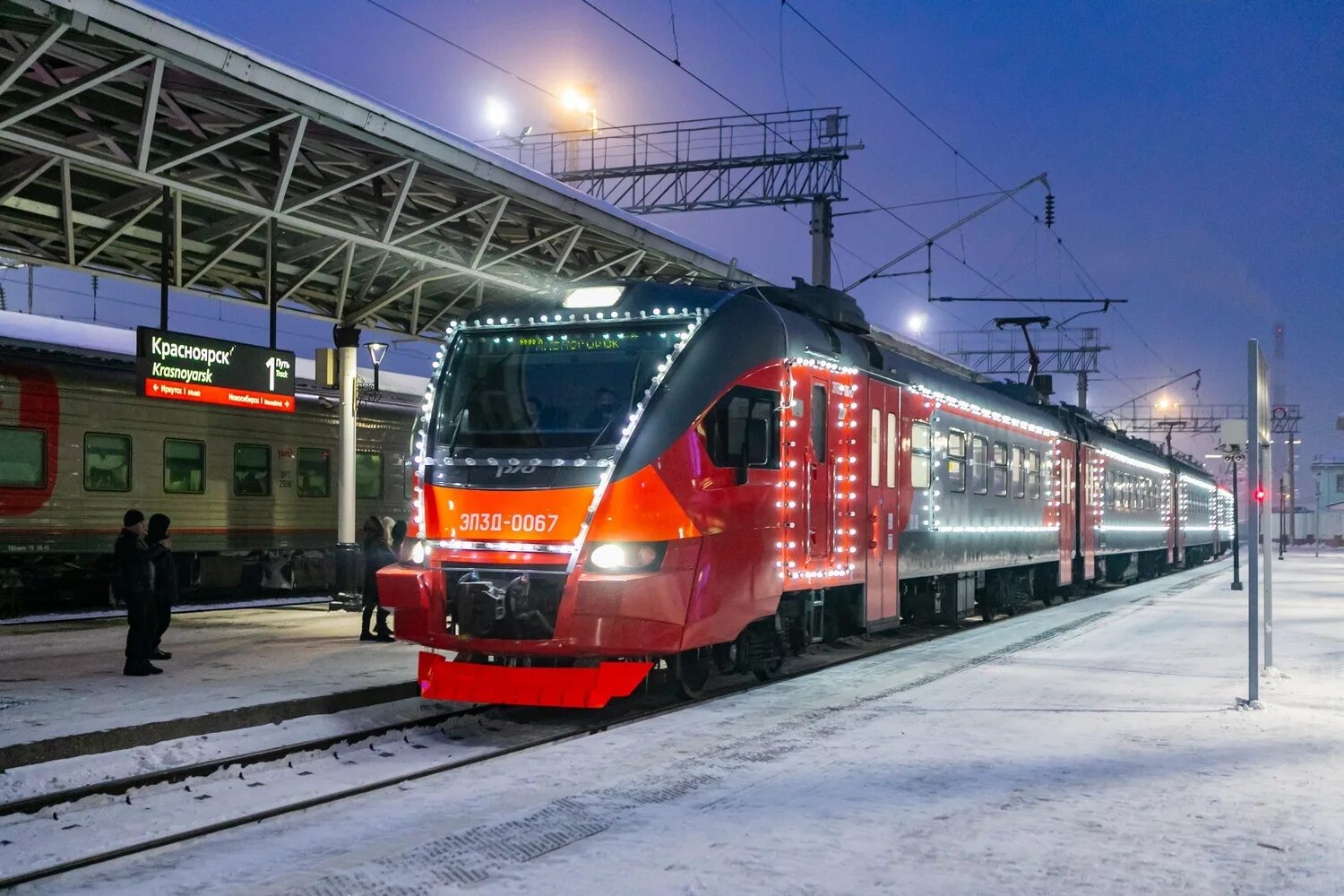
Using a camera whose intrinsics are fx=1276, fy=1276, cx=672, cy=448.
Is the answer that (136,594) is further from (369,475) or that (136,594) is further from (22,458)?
(369,475)

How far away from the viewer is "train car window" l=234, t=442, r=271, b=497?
2019 centimetres

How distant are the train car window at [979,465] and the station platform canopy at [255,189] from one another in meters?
4.16

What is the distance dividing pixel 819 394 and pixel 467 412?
3.48 metres

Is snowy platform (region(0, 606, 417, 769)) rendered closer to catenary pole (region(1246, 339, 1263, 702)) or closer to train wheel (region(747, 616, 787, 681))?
train wheel (region(747, 616, 787, 681))

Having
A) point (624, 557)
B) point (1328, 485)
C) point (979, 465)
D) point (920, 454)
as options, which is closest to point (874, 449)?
point (920, 454)

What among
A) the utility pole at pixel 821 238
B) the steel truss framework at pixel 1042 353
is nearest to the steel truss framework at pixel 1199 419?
the steel truss framework at pixel 1042 353

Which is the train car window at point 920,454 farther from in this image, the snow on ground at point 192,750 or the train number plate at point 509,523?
the snow on ground at point 192,750

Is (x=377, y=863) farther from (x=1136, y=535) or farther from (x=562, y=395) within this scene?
(x=1136, y=535)

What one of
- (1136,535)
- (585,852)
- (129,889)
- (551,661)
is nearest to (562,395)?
(551,661)

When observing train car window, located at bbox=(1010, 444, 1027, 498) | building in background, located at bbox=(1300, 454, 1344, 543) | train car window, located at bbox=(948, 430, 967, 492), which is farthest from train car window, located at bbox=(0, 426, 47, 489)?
building in background, located at bbox=(1300, 454, 1344, 543)

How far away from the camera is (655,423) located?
9.45 metres

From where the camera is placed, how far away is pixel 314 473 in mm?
21734

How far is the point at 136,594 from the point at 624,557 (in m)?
4.78

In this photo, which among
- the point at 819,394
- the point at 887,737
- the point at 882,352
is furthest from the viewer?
the point at 882,352
